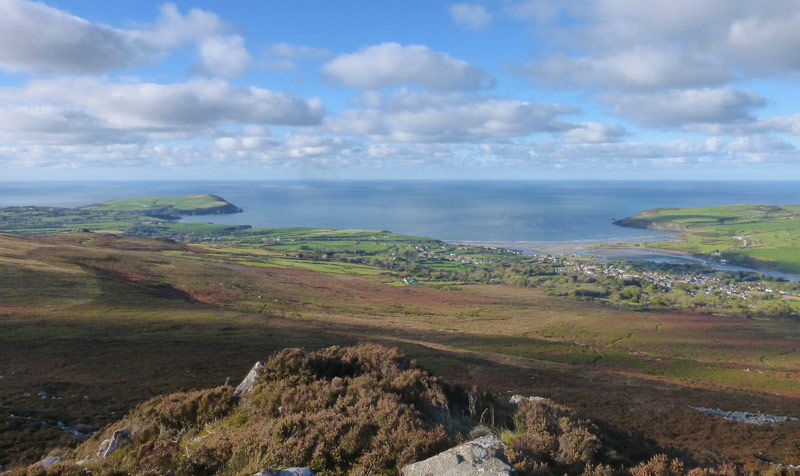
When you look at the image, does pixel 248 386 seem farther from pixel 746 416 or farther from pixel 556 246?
pixel 556 246

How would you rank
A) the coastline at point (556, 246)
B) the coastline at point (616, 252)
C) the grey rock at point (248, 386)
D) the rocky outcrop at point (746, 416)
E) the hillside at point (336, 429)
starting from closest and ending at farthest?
the hillside at point (336, 429)
the grey rock at point (248, 386)
the rocky outcrop at point (746, 416)
the coastline at point (616, 252)
the coastline at point (556, 246)

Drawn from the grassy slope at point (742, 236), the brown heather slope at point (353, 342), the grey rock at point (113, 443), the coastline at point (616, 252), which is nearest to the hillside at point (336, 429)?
the grey rock at point (113, 443)

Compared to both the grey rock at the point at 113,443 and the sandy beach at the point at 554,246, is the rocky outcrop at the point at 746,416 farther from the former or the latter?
the sandy beach at the point at 554,246

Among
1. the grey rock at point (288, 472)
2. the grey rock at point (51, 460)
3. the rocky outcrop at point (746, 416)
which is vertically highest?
the grey rock at point (288, 472)

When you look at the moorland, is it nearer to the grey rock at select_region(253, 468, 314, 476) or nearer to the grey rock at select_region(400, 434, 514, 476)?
the grey rock at select_region(400, 434, 514, 476)

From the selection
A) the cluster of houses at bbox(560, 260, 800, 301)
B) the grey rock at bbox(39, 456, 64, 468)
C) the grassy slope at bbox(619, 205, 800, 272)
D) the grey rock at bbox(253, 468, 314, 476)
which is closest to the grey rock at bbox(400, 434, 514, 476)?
the grey rock at bbox(253, 468, 314, 476)
